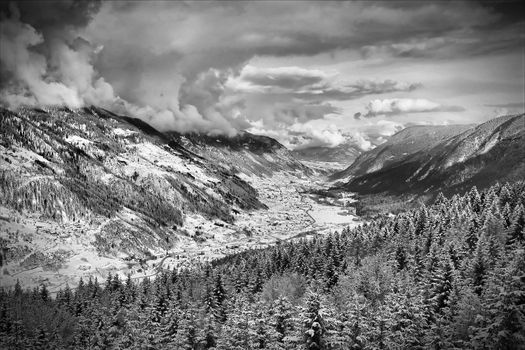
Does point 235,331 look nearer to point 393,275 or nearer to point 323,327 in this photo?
point 323,327

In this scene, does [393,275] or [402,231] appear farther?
[402,231]

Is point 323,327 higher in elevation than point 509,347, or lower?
higher

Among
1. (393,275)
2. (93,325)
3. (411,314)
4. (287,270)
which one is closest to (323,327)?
(411,314)

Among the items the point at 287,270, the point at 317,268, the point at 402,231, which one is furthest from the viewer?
the point at 402,231

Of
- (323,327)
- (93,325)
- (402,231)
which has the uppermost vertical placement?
(402,231)

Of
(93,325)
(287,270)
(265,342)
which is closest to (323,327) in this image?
(265,342)

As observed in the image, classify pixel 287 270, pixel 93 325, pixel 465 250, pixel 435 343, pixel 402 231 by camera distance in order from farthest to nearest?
pixel 402 231, pixel 287 270, pixel 465 250, pixel 93 325, pixel 435 343
